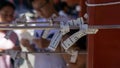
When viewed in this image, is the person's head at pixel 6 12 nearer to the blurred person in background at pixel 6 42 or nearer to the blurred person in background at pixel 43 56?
the blurred person in background at pixel 6 42

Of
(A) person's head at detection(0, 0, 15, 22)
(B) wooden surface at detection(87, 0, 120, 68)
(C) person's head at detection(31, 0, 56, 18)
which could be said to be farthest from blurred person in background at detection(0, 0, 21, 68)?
(B) wooden surface at detection(87, 0, 120, 68)

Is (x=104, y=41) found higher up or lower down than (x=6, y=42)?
higher up

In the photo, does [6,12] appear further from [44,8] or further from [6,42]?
[6,42]

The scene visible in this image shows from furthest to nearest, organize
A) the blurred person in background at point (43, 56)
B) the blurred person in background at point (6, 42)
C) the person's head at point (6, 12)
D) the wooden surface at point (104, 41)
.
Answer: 1. the person's head at point (6, 12)
2. the blurred person in background at point (6, 42)
3. the blurred person in background at point (43, 56)
4. the wooden surface at point (104, 41)

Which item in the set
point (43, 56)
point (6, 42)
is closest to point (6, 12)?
point (6, 42)

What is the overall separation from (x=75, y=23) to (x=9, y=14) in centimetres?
140

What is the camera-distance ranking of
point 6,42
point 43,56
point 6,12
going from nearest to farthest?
point 43,56 < point 6,42 < point 6,12

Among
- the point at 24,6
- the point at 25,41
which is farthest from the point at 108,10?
the point at 24,6

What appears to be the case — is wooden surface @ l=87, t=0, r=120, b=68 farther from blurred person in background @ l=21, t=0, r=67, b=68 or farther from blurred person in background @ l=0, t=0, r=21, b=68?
blurred person in background @ l=0, t=0, r=21, b=68

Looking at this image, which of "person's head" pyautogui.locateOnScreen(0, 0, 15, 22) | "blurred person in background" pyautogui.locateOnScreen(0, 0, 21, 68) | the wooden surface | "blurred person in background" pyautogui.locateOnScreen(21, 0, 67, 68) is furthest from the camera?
"person's head" pyautogui.locateOnScreen(0, 0, 15, 22)

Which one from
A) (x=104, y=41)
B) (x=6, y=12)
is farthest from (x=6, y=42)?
(x=104, y=41)

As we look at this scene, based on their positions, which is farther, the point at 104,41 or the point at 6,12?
the point at 6,12

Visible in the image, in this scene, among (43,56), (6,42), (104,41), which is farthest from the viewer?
(6,42)

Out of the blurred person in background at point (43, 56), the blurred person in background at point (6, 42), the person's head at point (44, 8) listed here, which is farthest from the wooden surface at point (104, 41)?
the person's head at point (44, 8)
